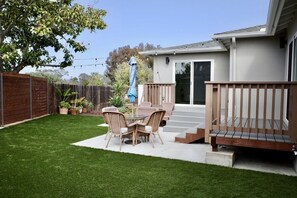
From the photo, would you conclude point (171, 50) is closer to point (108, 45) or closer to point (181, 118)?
point (181, 118)

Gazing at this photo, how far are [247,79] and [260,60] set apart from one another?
0.73 metres

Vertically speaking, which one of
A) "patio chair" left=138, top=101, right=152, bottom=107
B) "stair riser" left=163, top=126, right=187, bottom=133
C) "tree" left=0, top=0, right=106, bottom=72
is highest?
"tree" left=0, top=0, right=106, bottom=72

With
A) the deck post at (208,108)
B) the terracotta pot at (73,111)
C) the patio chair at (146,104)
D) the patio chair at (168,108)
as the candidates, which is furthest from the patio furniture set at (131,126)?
the terracotta pot at (73,111)

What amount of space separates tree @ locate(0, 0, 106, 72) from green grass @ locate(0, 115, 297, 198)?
629 cm

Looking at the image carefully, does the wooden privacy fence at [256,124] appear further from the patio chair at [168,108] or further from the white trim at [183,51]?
the white trim at [183,51]

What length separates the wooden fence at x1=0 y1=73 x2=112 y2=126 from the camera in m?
9.76

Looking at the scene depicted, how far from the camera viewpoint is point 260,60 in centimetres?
815

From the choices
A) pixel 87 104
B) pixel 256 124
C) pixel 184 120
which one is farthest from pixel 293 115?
pixel 87 104

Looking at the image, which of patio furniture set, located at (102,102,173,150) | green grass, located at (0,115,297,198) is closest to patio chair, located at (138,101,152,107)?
patio furniture set, located at (102,102,173,150)

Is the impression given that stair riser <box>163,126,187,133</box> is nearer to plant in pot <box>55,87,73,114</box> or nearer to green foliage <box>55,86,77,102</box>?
plant in pot <box>55,87,73,114</box>

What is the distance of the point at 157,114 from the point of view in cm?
675

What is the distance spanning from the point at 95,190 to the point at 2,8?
415 inches

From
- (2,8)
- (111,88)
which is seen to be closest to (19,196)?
(2,8)

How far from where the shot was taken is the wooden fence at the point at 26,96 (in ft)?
32.0
